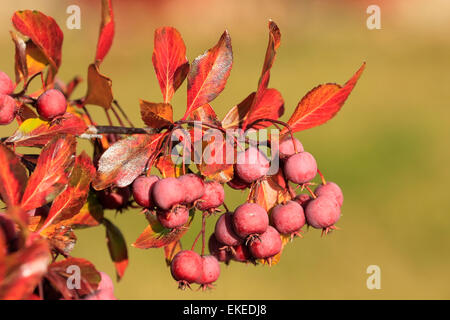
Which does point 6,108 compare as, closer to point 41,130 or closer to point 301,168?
point 41,130

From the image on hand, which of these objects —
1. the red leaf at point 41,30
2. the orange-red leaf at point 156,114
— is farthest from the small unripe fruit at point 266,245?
the red leaf at point 41,30

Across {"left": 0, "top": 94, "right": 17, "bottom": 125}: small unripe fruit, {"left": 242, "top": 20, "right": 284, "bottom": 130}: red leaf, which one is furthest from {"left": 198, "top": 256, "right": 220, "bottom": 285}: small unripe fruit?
{"left": 0, "top": 94, "right": 17, "bottom": 125}: small unripe fruit

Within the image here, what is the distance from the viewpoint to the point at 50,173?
0.63 meters

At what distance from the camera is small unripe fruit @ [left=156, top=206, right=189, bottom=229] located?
2.26 ft

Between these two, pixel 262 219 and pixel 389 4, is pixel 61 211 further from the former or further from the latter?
pixel 389 4

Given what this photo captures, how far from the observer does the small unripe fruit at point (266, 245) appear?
73cm

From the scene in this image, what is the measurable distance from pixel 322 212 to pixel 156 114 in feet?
0.88

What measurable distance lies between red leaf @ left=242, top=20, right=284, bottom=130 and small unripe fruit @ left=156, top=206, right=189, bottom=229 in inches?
7.0

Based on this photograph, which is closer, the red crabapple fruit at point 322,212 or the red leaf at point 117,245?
the red crabapple fruit at point 322,212

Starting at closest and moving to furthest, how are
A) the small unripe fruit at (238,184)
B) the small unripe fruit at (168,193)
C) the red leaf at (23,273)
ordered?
the red leaf at (23,273) → the small unripe fruit at (168,193) → the small unripe fruit at (238,184)

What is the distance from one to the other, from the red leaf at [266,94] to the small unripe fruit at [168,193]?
0.17 meters

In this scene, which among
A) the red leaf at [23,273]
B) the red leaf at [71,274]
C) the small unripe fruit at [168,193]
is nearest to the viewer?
the red leaf at [23,273]

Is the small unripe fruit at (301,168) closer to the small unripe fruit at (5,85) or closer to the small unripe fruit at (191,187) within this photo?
the small unripe fruit at (191,187)

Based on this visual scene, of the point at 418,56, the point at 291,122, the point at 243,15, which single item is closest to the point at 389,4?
the point at 418,56
